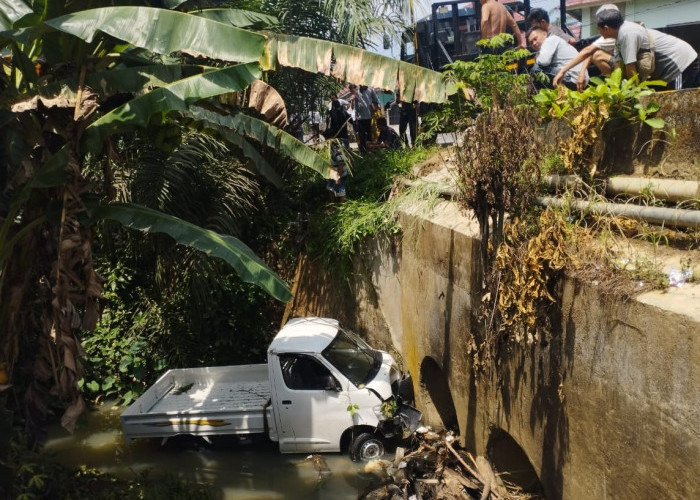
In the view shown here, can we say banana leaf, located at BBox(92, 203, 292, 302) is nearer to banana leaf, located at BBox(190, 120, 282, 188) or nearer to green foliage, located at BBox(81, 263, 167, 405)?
banana leaf, located at BBox(190, 120, 282, 188)

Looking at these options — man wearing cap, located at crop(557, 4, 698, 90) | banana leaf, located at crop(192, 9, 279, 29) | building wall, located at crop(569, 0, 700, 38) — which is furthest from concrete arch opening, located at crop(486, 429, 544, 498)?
building wall, located at crop(569, 0, 700, 38)

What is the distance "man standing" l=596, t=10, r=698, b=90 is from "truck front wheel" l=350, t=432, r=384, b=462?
211 inches

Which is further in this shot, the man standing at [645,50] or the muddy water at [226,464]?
the muddy water at [226,464]

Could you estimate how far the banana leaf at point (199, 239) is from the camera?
6.64m

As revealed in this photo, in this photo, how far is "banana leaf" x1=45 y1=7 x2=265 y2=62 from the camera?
5.71 m

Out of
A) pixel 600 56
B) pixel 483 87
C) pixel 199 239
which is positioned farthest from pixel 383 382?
pixel 600 56

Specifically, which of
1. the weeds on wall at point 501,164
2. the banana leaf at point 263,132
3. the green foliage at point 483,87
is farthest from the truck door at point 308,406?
the weeds on wall at point 501,164

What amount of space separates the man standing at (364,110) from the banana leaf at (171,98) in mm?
6622

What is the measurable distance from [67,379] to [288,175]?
677 cm

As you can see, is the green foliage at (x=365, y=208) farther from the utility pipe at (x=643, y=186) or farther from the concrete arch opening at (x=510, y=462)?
the utility pipe at (x=643, y=186)

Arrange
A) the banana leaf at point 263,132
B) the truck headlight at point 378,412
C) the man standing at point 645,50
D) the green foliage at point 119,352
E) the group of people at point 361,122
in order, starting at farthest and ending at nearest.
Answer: the group of people at point 361,122 < the green foliage at point 119,352 < the truck headlight at point 378,412 < the banana leaf at point 263,132 < the man standing at point 645,50

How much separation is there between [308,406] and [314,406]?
0.09 m

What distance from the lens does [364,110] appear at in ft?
42.4

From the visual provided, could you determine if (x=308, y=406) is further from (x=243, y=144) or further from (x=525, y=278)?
(x=525, y=278)
